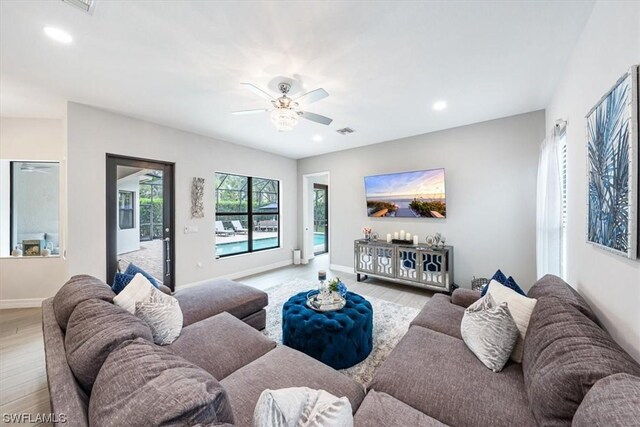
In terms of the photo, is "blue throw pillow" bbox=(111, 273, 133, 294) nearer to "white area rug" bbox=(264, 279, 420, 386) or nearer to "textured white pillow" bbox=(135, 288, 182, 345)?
"textured white pillow" bbox=(135, 288, 182, 345)

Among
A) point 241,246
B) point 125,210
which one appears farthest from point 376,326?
point 125,210

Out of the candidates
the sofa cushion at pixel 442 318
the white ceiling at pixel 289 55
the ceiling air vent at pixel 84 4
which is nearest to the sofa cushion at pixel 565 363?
the sofa cushion at pixel 442 318

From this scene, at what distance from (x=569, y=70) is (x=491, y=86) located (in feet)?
2.13

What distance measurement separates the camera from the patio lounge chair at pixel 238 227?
518 cm

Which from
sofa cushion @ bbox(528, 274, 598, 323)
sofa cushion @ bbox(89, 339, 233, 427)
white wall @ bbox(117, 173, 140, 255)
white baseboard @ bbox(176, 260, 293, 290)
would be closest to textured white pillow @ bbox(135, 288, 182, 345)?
sofa cushion @ bbox(89, 339, 233, 427)

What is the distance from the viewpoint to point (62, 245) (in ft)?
11.8

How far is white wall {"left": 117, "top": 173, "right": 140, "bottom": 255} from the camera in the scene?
3598 mm

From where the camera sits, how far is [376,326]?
9.48 ft

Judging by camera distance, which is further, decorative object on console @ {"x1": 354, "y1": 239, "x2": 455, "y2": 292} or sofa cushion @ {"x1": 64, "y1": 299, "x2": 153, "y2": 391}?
decorative object on console @ {"x1": 354, "y1": 239, "x2": 455, "y2": 292}

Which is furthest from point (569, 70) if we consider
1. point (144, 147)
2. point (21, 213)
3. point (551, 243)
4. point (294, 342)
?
point (21, 213)

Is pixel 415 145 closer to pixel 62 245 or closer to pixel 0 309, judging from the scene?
pixel 62 245

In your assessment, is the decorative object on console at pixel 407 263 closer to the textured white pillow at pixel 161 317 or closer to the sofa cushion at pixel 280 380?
the sofa cushion at pixel 280 380

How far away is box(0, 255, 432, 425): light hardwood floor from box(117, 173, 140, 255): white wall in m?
1.23

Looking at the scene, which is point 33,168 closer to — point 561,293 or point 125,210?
point 125,210
